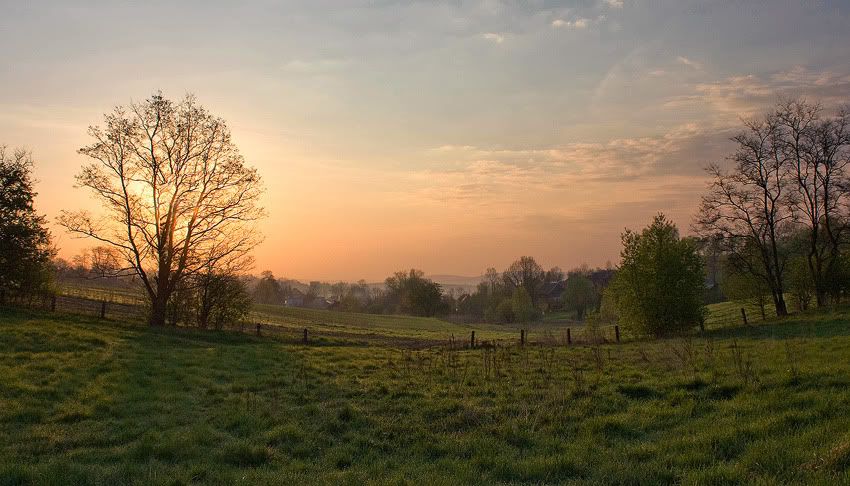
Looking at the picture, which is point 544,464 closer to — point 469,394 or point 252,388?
point 469,394

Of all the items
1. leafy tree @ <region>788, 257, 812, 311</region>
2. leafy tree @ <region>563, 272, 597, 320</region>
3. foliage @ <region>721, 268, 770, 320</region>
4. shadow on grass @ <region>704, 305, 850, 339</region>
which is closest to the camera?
shadow on grass @ <region>704, 305, 850, 339</region>

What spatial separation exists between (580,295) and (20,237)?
3561 inches

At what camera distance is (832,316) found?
2875 centimetres

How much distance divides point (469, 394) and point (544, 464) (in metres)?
5.17

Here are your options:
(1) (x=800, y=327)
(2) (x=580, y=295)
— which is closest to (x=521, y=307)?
(2) (x=580, y=295)

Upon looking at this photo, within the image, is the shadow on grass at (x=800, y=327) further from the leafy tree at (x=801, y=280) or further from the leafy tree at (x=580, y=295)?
the leafy tree at (x=580, y=295)

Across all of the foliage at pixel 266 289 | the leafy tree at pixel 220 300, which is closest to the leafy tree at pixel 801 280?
the leafy tree at pixel 220 300

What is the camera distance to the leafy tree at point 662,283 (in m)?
33.7

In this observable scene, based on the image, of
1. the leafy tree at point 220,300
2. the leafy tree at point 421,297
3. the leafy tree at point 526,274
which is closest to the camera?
the leafy tree at point 220,300

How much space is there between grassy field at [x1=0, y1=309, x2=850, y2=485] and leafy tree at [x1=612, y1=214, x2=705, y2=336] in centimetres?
1743

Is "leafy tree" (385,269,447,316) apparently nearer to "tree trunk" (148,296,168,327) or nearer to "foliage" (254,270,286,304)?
"foliage" (254,270,286,304)

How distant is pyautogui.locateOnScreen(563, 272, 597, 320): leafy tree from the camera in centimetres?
10062

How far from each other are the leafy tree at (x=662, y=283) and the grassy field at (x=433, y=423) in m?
17.4

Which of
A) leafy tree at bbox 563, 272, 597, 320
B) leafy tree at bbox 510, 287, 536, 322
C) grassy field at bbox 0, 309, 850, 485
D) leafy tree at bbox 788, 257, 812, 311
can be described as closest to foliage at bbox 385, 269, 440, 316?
leafy tree at bbox 510, 287, 536, 322
